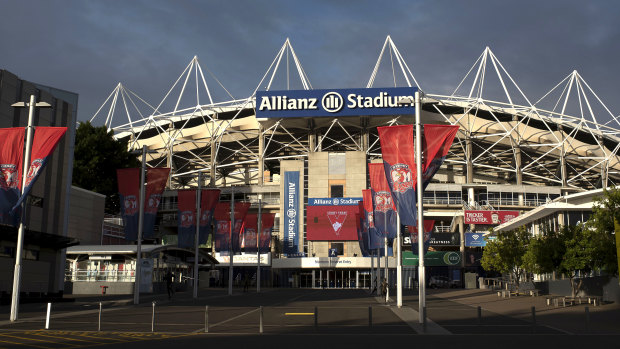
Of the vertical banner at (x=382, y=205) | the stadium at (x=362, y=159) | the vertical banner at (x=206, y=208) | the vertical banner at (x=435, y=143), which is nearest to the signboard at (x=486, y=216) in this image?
the stadium at (x=362, y=159)

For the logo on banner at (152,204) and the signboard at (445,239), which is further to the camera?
the signboard at (445,239)

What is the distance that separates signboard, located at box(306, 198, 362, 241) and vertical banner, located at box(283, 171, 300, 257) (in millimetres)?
4851

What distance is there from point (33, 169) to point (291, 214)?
2922 inches

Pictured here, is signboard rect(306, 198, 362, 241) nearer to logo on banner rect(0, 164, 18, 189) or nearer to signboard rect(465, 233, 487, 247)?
signboard rect(465, 233, 487, 247)

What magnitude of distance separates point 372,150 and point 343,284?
2837 centimetres

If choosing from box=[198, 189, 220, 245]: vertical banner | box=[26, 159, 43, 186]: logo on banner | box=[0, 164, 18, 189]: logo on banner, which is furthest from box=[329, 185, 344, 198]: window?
box=[0, 164, 18, 189]: logo on banner

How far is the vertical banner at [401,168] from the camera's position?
2447cm

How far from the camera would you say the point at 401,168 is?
25172 mm

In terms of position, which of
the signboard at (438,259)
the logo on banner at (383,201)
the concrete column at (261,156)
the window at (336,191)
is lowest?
the signboard at (438,259)

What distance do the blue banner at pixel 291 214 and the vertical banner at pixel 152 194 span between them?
58.8m

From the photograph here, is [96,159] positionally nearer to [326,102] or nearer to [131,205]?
[326,102]

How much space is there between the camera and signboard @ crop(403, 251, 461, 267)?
3578 inches

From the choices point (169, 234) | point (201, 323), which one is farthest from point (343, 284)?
point (201, 323)

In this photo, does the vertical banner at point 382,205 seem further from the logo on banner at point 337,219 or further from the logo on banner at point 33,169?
the logo on banner at point 337,219
